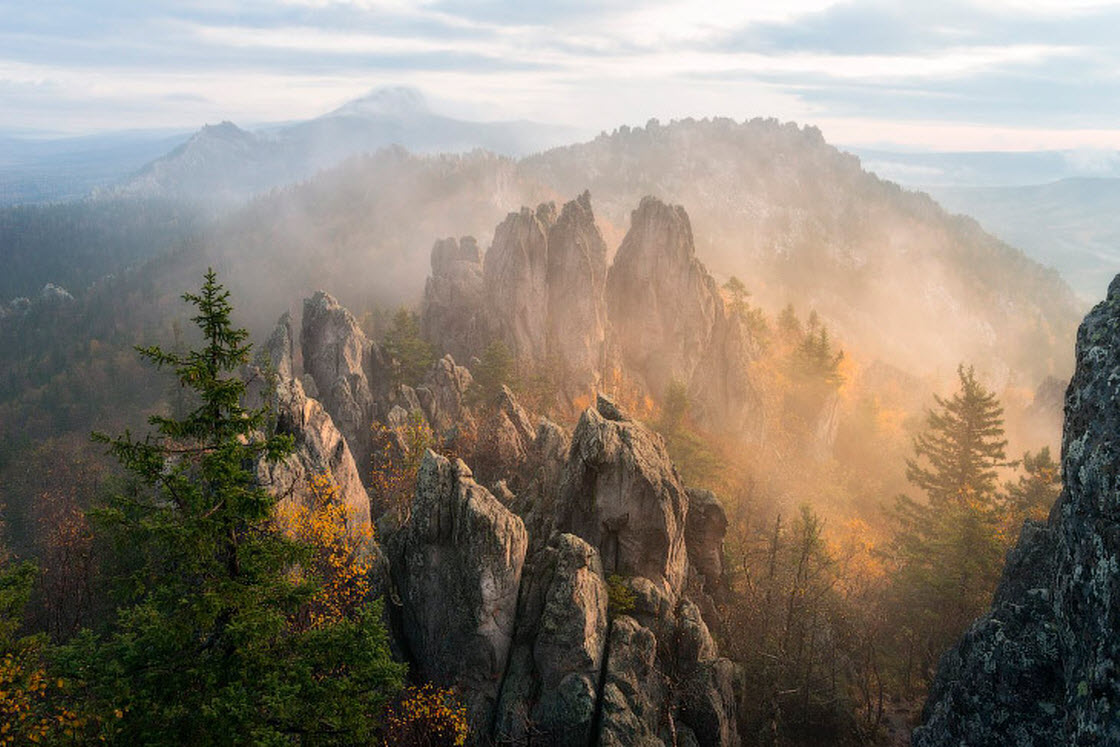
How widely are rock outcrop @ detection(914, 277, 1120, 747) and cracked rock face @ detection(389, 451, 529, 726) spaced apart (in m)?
15.8

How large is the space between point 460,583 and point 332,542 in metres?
6.01

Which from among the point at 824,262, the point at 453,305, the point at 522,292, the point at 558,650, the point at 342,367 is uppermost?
the point at 824,262

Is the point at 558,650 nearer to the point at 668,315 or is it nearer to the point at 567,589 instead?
the point at 567,589

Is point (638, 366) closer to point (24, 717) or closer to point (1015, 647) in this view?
point (1015, 647)

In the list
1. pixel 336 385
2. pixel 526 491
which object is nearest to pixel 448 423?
pixel 336 385

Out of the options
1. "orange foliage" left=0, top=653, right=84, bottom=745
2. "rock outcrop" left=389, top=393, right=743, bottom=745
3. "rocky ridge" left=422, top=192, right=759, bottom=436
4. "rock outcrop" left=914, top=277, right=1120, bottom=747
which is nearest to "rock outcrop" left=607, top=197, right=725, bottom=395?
"rocky ridge" left=422, top=192, right=759, bottom=436

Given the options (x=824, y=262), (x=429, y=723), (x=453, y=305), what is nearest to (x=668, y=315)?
(x=453, y=305)

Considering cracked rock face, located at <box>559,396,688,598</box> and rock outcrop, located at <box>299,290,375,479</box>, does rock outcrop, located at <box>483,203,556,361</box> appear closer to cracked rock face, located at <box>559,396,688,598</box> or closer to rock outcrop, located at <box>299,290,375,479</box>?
rock outcrop, located at <box>299,290,375,479</box>

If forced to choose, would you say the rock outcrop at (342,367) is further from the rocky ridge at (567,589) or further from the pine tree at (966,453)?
the pine tree at (966,453)

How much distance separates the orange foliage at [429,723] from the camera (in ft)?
74.3

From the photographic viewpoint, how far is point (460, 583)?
25.8 meters

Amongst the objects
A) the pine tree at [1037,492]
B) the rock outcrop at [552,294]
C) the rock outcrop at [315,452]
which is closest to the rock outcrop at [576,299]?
the rock outcrop at [552,294]

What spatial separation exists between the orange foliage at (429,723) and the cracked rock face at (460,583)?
999 mm

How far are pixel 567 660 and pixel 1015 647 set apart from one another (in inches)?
599
